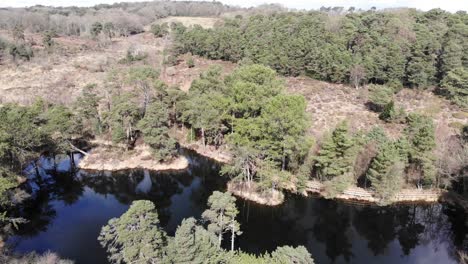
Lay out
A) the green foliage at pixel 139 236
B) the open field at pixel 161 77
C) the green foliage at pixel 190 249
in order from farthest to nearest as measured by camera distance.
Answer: the open field at pixel 161 77 → the green foliage at pixel 139 236 → the green foliage at pixel 190 249

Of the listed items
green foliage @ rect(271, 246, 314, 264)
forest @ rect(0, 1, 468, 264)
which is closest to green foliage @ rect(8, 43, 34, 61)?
forest @ rect(0, 1, 468, 264)

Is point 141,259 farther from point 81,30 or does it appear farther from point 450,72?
point 81,30

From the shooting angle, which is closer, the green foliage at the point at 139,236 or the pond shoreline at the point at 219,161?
the green foliage at the point at 139,236

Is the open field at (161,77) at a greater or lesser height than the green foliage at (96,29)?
lesser

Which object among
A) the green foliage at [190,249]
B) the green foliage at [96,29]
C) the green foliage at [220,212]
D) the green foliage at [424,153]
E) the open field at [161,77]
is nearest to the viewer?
the green foliage at [190,249]

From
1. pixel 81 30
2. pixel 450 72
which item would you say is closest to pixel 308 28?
pixel 450 72

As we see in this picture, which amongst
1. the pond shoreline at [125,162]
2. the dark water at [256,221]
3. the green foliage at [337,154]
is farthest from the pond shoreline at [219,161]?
the green foliage at [337,154]

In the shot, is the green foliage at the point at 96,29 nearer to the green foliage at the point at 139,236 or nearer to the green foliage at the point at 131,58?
the green foliage at the point at 131,58

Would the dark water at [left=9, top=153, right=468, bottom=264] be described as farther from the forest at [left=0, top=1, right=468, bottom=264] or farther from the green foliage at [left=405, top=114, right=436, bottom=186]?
the green foliage at [left=405, top=114, right=436, bottom=186]
